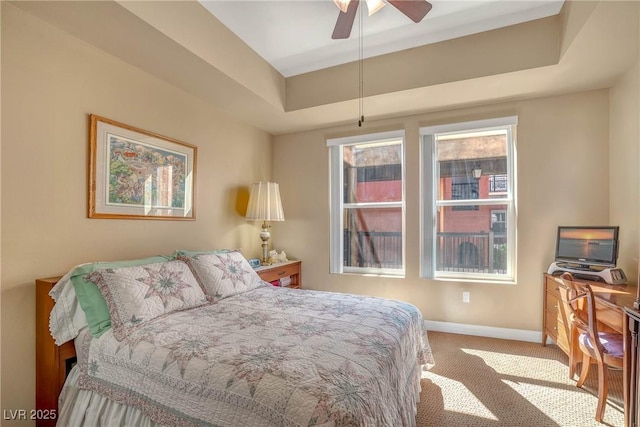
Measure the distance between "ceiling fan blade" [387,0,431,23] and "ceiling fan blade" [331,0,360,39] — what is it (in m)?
0.22

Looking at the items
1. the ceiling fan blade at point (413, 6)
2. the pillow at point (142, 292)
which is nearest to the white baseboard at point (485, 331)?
the pillow at point (142, 292)

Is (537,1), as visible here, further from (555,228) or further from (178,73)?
(178,73)

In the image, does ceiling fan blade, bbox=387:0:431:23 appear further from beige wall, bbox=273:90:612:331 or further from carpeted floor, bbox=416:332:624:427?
carpeted floor, bbox=416:332:624:427

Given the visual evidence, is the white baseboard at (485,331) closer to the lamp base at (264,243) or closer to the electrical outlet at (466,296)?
the electrical outlet at (466,296)

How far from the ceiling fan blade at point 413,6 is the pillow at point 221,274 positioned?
2.15 meters

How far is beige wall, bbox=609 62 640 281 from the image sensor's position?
7.63ft

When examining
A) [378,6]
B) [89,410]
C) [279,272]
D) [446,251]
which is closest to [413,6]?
[378,6]

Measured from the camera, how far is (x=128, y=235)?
2328 millimetres

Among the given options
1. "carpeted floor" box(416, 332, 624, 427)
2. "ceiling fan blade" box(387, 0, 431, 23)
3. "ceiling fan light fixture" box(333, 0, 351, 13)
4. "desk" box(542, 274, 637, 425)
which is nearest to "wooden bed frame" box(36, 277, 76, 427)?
"carpeted floor" box(416, 332, 624, 427)

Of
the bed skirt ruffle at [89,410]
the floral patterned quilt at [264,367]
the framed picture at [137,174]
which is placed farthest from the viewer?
the framed picture at [137,174]

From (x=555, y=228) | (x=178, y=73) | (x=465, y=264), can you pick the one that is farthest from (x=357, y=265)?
(x=178, y=73)

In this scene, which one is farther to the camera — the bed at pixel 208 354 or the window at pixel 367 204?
the window at pixel 367 204

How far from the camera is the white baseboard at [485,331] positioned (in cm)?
299

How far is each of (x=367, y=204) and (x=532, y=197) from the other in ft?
5.69
